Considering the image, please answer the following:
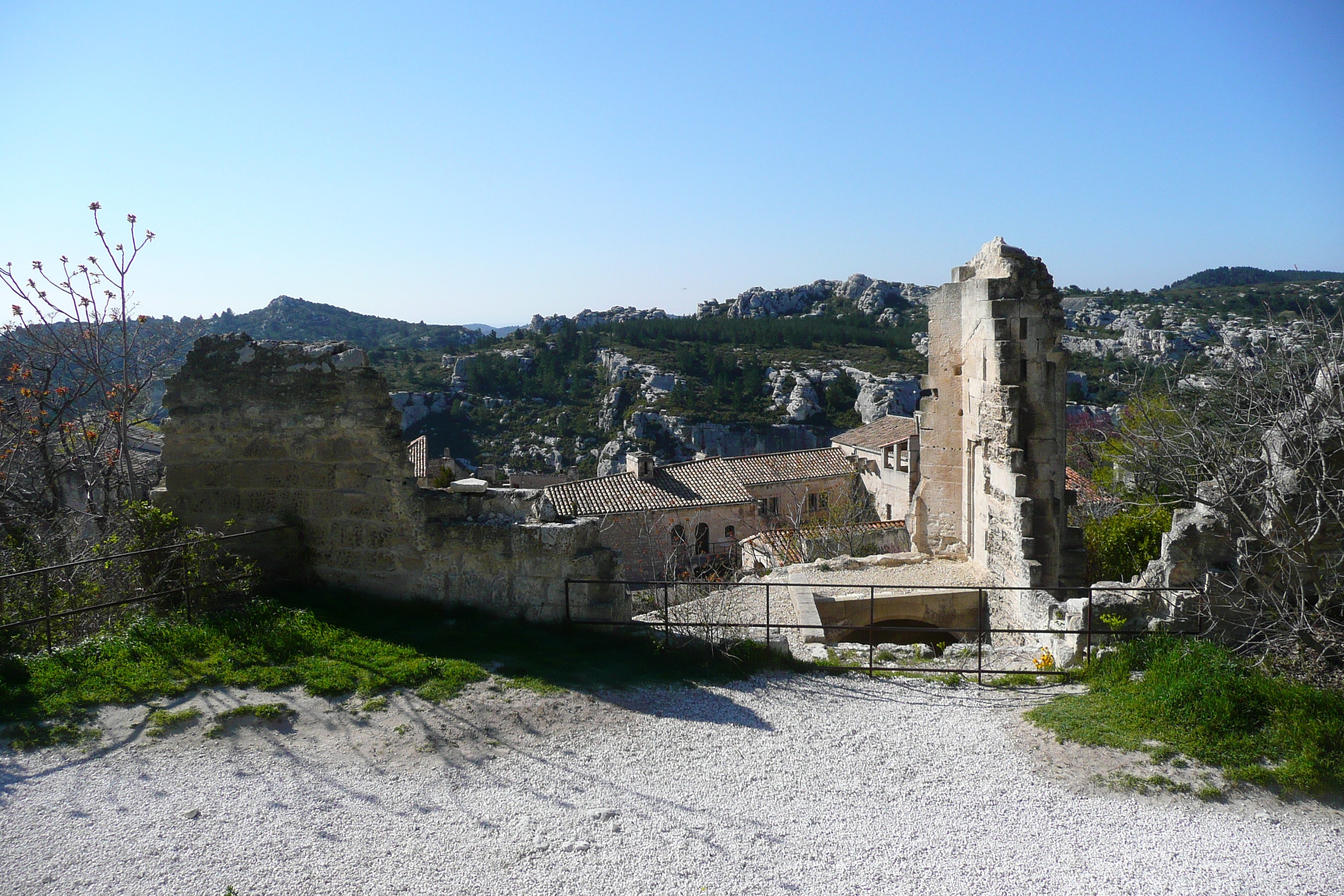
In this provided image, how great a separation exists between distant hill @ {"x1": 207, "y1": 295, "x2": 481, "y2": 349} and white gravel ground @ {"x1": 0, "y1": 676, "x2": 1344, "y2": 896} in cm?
8538

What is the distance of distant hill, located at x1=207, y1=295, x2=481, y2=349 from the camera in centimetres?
9256

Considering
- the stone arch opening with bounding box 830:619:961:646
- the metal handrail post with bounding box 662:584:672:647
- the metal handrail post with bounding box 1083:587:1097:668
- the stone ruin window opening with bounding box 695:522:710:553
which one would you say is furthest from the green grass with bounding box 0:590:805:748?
the stone ruin window opening with bounding box 695:522:710:553

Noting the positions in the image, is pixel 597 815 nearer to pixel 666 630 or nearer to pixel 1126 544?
pixel 666 630

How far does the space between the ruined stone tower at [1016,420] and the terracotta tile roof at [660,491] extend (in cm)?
1999

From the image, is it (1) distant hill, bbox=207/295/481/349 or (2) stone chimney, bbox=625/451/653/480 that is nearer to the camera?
(2) stone chimney, bbox=625/451/653/480

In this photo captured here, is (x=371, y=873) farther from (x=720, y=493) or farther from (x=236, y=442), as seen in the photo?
(x=720, y=493)

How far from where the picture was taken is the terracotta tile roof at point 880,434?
1446 inches

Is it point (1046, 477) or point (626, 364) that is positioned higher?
point (626, 364)

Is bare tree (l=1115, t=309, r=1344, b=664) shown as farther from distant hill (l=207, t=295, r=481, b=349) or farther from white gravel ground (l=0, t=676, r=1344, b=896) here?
distant hill (l=207, t=295, r=481, b=349)

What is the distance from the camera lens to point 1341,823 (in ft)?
16.4

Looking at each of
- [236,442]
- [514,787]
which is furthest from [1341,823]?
[236,442]

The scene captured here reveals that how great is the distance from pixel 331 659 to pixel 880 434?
114ft

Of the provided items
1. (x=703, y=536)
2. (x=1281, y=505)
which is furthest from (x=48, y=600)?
(x=703, y=536)

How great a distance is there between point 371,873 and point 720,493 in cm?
3071
